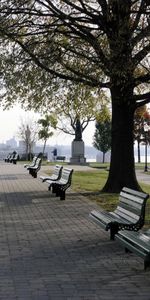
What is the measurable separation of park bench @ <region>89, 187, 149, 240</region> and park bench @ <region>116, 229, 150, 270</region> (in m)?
0.68

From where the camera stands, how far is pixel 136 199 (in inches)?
328

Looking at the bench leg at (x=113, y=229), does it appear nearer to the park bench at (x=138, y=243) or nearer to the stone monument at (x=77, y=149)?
the park bench at (x=138, y=243)

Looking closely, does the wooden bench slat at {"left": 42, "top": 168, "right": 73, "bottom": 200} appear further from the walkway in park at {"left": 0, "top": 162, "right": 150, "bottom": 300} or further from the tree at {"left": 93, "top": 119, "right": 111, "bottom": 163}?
the tree at {"left": 93, "top": 119, "right": 111, "bottom": 163}

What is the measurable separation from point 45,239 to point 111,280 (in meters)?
2.85

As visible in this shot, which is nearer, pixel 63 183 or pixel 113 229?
pixel 113 229

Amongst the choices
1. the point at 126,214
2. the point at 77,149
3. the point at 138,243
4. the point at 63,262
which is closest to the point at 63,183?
the point at 126,214

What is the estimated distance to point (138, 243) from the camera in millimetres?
6664

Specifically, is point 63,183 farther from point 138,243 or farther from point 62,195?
point 138,243

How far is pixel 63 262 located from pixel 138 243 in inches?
47.8

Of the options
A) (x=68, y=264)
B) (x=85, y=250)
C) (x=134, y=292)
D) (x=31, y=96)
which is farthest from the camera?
(x=31, y=96)

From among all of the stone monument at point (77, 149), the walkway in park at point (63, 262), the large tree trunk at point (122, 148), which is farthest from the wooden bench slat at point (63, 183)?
the stone monument at point (77, 149)

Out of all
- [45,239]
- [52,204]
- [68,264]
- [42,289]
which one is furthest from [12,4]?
[42,289]

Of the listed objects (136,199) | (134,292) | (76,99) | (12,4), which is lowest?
(134,292)

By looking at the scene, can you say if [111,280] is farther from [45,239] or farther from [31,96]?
[31,96]
